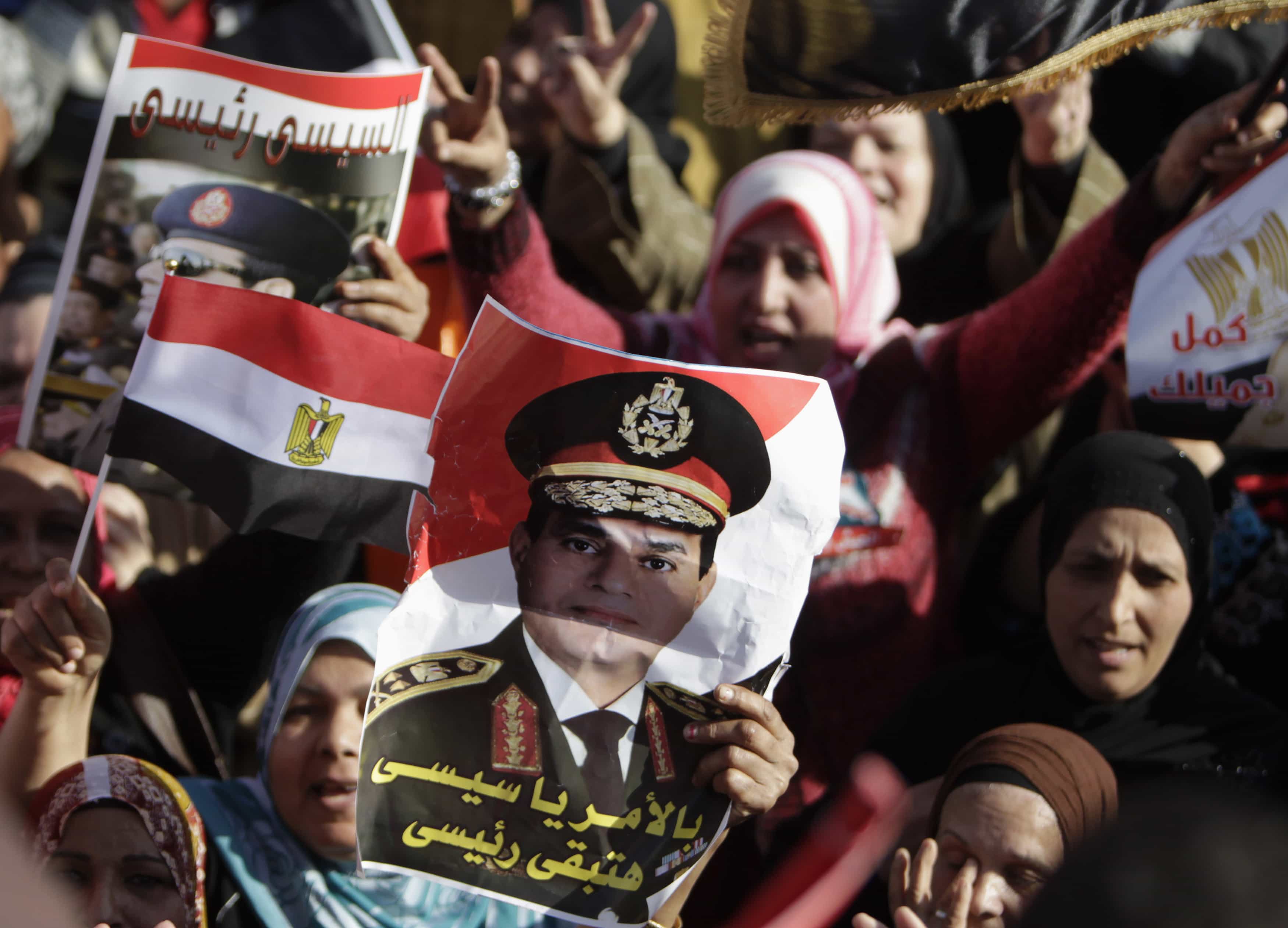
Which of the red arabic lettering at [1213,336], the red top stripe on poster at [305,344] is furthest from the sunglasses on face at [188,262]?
the red arabic lettering at [1213,336]

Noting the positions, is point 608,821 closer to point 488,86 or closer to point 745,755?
point 745,755

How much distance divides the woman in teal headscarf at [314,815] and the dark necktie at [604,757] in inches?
9.0

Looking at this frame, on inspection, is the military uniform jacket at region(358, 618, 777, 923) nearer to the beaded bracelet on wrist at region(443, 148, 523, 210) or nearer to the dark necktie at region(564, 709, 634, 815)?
the dark necktie at region(564, 709, 634, 815)

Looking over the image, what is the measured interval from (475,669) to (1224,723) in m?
1.17

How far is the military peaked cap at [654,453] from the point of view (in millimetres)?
1691

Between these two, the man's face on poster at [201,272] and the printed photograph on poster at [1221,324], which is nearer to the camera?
the printed photograph on poster at [1221,324]

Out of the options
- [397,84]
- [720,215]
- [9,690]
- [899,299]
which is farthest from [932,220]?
[9,690]

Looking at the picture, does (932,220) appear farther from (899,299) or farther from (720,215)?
(720,215)

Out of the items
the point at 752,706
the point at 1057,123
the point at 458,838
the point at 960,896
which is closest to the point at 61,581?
the point at 458,838

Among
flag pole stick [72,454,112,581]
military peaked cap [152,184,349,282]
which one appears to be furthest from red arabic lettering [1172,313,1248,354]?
flag pole stick [72,454,112,581]

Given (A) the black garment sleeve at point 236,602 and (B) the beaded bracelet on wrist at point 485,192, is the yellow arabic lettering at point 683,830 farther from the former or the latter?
(B) the beaded bracelet on wrist at point 485,192

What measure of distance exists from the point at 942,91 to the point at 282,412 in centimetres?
119

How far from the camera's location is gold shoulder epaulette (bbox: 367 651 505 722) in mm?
1635

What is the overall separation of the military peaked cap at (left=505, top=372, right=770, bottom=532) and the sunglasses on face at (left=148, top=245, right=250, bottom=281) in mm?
718
